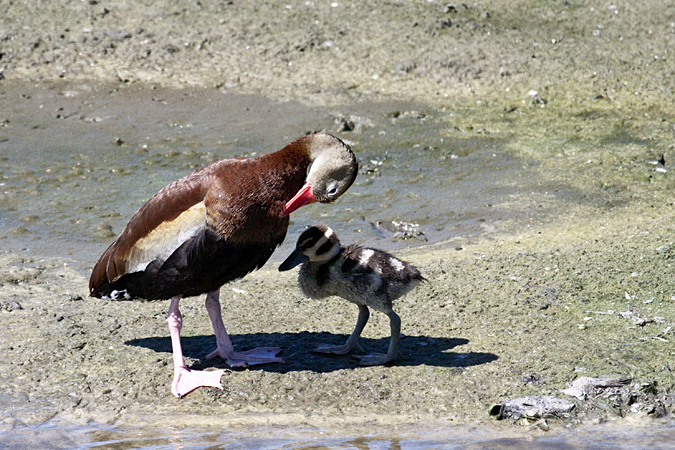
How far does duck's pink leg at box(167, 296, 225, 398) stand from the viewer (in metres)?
5.36

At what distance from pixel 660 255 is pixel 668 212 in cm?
134

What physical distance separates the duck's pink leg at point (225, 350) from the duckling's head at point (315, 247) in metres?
0.52

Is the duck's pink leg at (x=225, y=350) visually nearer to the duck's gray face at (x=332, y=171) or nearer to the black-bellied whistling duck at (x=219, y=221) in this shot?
the black-bellied whistling duck at (x=219, y=221)

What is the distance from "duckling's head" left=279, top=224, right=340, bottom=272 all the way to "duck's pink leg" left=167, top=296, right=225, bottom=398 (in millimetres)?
790

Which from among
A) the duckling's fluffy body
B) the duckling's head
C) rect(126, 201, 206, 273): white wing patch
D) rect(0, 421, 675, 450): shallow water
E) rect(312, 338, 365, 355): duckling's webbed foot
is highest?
rect(126, 201, 206, 273): white wing patch

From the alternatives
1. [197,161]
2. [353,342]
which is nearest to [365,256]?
[353,342]

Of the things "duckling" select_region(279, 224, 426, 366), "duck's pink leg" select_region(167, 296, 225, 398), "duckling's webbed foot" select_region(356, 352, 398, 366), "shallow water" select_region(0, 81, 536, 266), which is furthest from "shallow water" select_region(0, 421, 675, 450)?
"shallow water" select_region(0, 81, 536, 266)

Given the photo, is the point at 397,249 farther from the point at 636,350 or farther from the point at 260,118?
the point at 260,118

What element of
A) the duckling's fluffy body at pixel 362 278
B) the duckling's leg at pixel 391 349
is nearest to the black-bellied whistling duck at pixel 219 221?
the duckling's fluffy body at pixel 362 278

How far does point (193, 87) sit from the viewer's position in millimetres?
11906

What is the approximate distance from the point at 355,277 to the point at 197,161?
16.1 feet

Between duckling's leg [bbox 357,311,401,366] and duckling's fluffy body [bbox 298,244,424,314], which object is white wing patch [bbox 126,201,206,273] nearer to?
duckling's fluffy body [bbox 298,244,424,314]

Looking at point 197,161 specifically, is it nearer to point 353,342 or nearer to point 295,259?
point 295,259

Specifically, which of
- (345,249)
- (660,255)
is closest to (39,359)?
(345,249)
